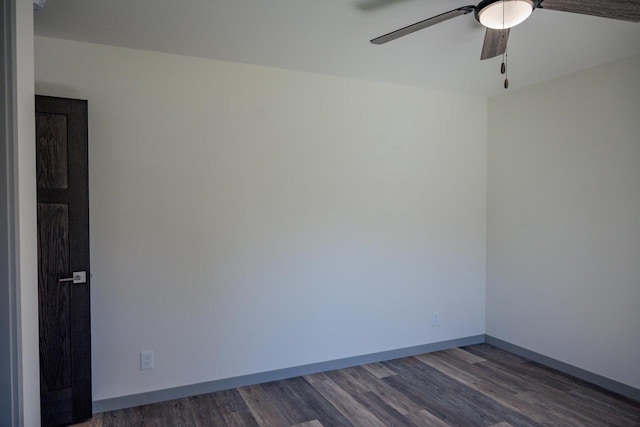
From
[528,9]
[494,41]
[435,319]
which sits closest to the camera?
[528,9]

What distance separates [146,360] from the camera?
2.89 meters

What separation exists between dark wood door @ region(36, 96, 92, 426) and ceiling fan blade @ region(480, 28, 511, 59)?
247 cm

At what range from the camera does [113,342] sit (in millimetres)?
2805

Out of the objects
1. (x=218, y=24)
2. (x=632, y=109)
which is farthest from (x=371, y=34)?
(x=632, y=109)

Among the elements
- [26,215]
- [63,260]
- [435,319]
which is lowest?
[435,319]

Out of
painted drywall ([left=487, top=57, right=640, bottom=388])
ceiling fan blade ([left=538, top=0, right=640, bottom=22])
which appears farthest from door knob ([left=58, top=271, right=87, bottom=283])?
painted drywall ([left=487, top=57, right=640, bottom=388])

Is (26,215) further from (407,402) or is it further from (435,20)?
(407,402)

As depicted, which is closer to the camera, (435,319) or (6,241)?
(6,241)

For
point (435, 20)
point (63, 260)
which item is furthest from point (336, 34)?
point (63, 260)

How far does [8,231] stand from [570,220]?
3.85 m

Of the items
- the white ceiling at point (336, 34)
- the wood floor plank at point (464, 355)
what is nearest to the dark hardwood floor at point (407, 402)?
the wood floor plank at point (464, 355)

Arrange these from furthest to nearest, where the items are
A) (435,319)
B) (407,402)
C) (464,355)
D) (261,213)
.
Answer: (435,319) → (464,355) → (261,213) → (407,402)

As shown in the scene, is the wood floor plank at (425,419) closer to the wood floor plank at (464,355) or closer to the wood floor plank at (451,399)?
the wood floor plank at (451,399)

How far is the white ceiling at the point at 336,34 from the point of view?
223cm
